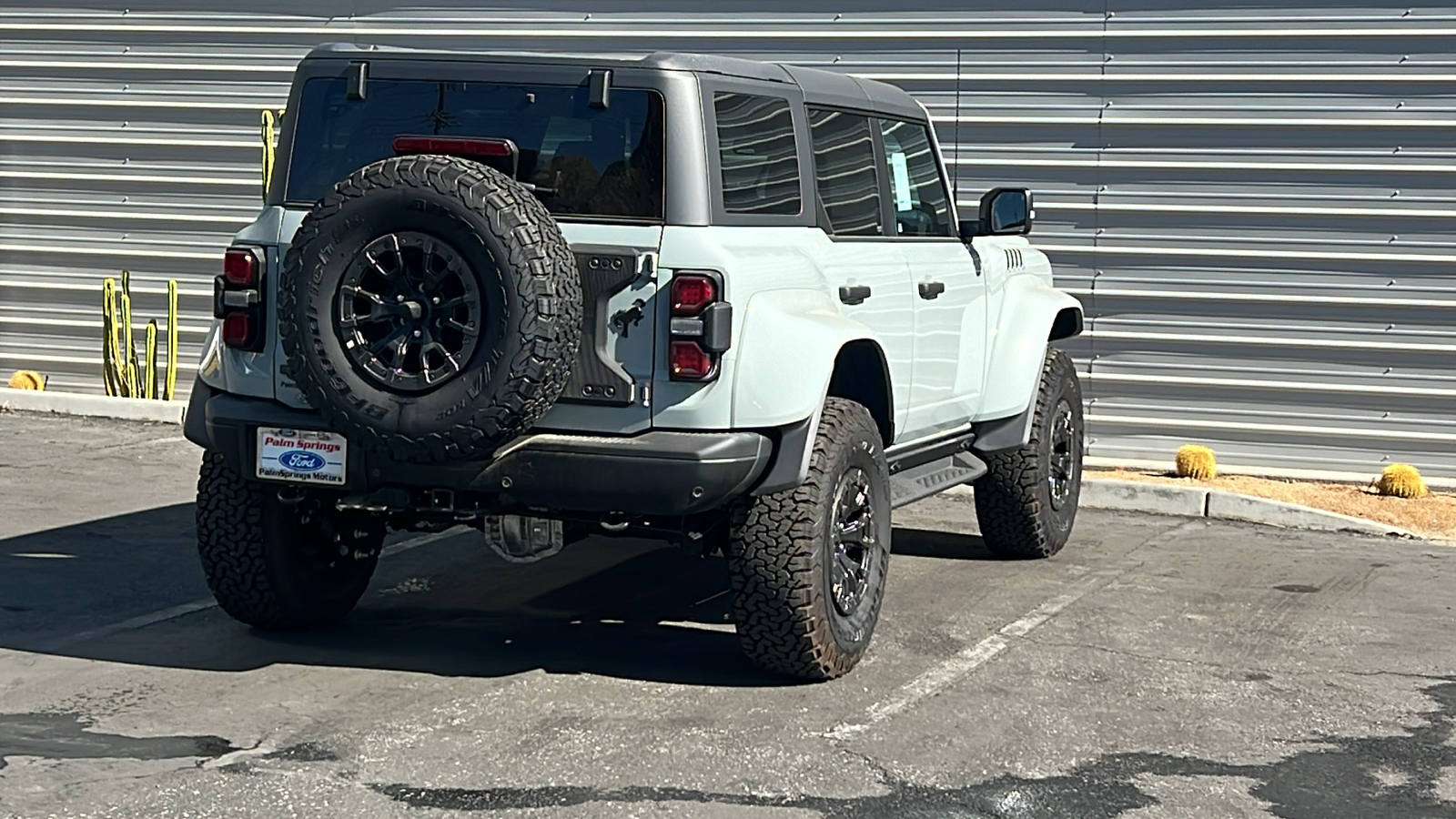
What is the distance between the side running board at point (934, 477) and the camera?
24.0ft

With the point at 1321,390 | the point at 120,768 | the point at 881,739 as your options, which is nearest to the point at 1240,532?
Answer: the point at 1321,390

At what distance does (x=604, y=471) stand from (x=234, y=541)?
5.04ft

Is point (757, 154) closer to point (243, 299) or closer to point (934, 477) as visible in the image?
point (243, 299)

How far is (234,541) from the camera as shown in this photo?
6.61m

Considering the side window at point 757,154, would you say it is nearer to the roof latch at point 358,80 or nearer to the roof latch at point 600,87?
the roof latch at point 600,87

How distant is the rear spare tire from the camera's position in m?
5.64

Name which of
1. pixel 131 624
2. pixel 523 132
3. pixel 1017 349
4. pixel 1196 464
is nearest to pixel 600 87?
pixel 523 132

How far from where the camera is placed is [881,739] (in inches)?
222

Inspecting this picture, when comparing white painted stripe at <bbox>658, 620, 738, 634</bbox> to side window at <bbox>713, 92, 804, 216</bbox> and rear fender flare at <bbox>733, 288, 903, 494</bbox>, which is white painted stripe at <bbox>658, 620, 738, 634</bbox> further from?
side window at <bbox>713, 92, 804, 216</bbox>

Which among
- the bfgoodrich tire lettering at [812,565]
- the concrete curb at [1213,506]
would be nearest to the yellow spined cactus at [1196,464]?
the concrete curb at [1213,506]

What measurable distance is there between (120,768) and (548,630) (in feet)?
7.10

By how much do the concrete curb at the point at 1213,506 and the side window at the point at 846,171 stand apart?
10.1 ft

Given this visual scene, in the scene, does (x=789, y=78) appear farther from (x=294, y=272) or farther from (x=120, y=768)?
(x=120, y=768)

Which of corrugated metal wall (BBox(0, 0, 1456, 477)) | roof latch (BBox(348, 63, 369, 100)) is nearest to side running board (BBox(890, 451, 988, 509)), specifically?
roof latch (BBox(348, 63, 369, 100))
